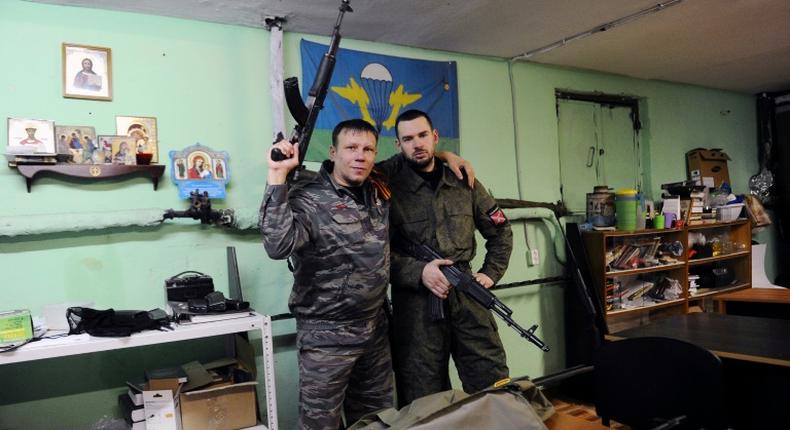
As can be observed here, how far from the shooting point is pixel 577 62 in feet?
11.3

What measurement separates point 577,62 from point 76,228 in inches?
120

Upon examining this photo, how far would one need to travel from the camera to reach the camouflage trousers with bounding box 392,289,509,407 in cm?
216

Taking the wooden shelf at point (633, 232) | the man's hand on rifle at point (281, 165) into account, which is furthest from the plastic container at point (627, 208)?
the man's hand on rifle at point (281, 165)

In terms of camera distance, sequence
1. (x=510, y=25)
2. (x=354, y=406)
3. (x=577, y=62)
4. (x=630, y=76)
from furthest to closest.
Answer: (x=630, y=76) < (x=577, y=62) < (x=510, y=25) < (x=354, y=406)

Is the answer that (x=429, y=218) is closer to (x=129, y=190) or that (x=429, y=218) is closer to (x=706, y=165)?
(x=129, y=190)

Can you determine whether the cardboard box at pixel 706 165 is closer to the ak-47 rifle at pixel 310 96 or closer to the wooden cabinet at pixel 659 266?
the wooden cabinet at pixel 659 266

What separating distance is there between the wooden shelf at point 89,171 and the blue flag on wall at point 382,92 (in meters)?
0.72

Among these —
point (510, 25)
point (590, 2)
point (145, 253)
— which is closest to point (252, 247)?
point (145, 253)

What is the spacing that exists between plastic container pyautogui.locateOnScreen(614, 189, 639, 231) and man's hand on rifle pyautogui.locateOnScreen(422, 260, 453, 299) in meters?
1.74

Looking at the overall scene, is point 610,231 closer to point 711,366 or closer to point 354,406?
point 711,366

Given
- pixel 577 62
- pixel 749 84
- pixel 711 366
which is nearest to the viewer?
pixel 711 366

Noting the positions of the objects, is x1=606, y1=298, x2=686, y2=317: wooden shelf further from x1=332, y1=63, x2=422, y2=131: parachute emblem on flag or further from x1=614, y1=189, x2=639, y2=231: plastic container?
x1=332, y1=63, x2=422, y2=131: parachute emblem on flag

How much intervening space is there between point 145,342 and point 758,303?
3.90 m

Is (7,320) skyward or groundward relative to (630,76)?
groundward
